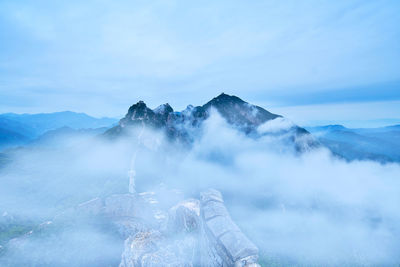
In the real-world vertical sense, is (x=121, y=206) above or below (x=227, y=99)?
below

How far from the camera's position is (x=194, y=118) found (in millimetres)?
97188

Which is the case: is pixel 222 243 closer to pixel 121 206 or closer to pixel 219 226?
pixel 219 226

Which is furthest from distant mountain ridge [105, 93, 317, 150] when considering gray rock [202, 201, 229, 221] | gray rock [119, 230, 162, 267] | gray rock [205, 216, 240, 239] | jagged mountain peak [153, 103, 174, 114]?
gray rock [205, 216, 240, 239]

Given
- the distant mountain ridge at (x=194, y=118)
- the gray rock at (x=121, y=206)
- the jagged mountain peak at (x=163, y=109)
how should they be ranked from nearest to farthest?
the gray rock at (x=121, y=206)
the distant mountain ridge at (x=194, y=118)
the jagged mountain peak at (x=163, y=109)

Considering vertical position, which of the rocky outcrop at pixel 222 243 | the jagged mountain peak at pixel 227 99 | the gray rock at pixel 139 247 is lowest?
the gray rock at pixel 139 247

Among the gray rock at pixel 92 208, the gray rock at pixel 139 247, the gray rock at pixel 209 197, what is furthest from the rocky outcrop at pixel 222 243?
the gray rock at pixel 92 208

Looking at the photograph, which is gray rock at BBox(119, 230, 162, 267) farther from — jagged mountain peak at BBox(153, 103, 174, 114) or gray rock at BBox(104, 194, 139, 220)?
jagged mountain peak at BBox(153, 103, 174, 114)

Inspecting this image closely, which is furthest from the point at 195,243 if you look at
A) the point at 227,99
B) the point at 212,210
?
the point at 227,99

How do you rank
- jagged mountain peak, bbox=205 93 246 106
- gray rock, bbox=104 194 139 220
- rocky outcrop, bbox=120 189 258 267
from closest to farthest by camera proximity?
rocky outcrop, bbox=120 189 258 267
gray rock, bbox=104 194 139 220
jagged mountain peak, bbox=205 93 246 106

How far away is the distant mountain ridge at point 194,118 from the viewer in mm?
82375

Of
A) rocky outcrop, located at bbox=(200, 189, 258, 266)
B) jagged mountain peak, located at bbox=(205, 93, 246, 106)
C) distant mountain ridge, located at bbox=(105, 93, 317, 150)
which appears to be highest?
jagged mountain peak, located at bbox=(205, 93, 246, 106)

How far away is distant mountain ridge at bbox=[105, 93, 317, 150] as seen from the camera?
82.4 m

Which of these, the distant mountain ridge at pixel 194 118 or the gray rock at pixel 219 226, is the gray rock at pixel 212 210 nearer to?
the gray rock at pixel 219 226

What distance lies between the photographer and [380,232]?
47.2 meters
